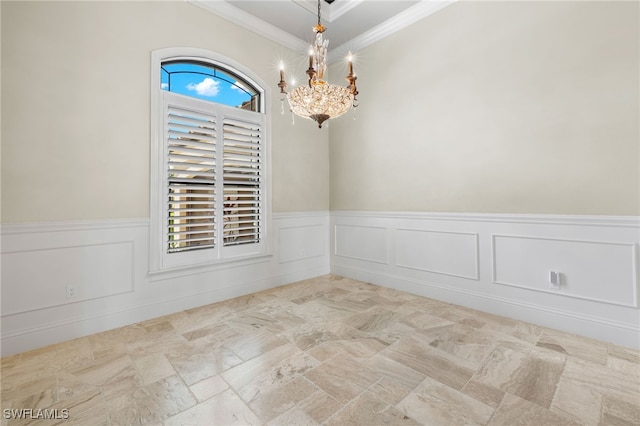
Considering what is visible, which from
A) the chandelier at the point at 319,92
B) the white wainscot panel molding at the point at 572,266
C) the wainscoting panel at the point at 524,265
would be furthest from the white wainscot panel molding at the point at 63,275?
the white wainscot panel molding at the point at 572,266

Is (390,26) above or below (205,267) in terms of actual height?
above

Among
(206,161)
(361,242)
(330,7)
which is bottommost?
(361,242)

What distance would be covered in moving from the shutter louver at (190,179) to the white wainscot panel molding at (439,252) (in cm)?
244

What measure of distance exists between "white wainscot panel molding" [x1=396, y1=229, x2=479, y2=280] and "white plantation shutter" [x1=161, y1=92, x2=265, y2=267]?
193 cm

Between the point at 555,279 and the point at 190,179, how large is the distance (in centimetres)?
382

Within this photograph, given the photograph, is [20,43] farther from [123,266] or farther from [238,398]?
[238,398]

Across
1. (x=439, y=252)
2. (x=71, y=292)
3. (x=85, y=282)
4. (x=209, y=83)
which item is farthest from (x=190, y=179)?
(x=439, y=252)

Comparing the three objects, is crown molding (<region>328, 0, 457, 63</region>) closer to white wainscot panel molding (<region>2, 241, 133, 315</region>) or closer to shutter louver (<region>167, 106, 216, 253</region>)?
shutter louver (<region>167, 106, 216, 253</region>)

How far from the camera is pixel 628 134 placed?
233 centimetres

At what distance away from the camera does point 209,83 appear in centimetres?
349

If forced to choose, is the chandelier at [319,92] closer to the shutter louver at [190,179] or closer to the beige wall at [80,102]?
the shutter louver at [190,179]

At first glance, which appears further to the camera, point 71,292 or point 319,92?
point 71,292

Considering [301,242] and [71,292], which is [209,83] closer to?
[301,242]

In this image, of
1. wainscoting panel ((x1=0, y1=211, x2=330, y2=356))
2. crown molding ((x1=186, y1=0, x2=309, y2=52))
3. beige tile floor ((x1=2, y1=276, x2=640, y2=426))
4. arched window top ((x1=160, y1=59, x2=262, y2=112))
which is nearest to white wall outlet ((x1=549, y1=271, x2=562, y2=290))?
beige tile floor ((x1=2, y1=276, x2=640, y2=426))
